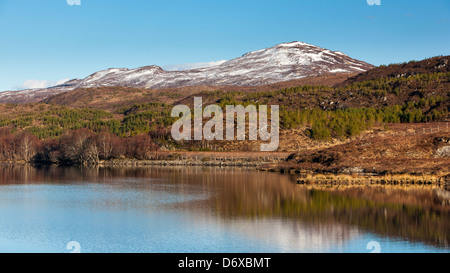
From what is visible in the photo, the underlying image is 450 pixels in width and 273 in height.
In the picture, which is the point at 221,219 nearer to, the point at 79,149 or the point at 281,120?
the point at 79,149

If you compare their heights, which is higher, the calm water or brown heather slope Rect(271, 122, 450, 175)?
brown heather slope Rect(271, 122, 450, 175)

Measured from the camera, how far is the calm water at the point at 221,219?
2566 centimetres

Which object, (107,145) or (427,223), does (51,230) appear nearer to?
(427,223)

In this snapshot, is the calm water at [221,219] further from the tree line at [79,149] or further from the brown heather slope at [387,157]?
the tree line at [79,149]

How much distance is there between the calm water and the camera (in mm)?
25656

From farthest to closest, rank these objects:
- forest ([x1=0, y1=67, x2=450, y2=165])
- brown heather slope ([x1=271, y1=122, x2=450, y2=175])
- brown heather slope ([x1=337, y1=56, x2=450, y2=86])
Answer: brown heather slope ([x1=337, y1=56, x2=450, y2=86])
forest ([x1=0, y1=67, x2=450, y2=165])
brown heather slope ([x1=271, y1=122, x2=450, y2=175])

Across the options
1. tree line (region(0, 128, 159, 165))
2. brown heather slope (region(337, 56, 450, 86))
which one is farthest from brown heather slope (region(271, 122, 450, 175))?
brown heather slope (region(337, 56, 450, 86))

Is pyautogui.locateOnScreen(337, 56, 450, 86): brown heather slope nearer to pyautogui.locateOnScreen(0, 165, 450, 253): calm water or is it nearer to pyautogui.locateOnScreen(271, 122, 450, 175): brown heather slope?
pyautogui.locateOnScreen(271, 122, 450, 175): brown heather slope

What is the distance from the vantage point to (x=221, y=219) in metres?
32.3

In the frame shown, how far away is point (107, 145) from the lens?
95.8 metres
